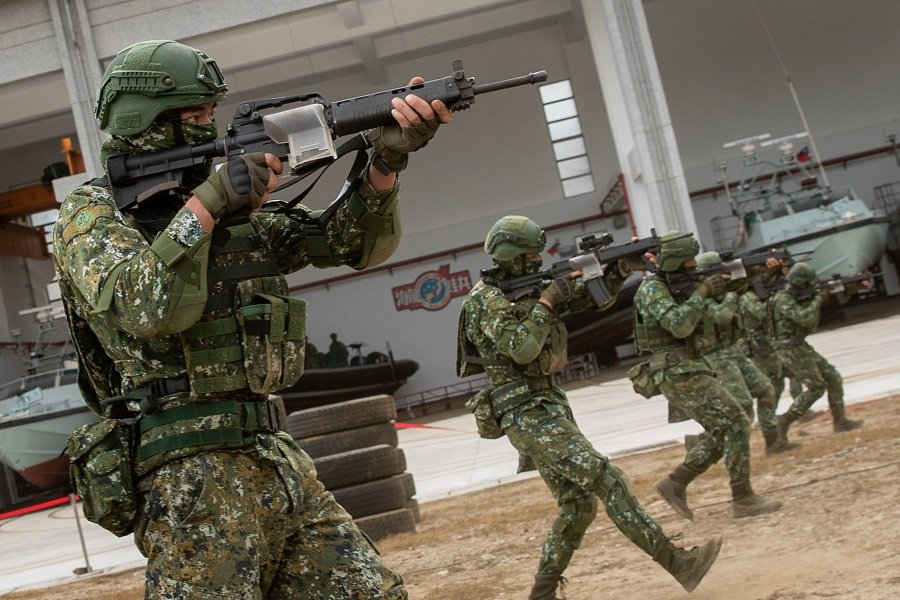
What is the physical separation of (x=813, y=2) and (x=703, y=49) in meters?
3.14

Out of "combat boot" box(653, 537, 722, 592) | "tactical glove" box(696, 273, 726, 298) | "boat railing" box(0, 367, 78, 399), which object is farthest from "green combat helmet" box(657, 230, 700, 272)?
"boat railing" box(0, 367, 78, 399)

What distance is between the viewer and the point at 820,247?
21469mm

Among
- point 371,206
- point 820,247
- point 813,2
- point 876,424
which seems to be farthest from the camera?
point 813,2

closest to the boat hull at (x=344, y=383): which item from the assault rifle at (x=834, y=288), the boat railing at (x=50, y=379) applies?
the boat railing at (x=50, y=379)

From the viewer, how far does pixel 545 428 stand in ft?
17.5

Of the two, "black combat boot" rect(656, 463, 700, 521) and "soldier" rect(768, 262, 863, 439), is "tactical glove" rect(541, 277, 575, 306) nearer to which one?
"black combat boot" rect(656, 463, 700, 521)

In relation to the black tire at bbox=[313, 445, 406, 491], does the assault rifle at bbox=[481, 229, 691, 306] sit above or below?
above

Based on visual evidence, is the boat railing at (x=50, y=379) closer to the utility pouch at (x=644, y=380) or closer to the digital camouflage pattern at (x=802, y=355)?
the digital camouflage pattern at (x=802, y=355)

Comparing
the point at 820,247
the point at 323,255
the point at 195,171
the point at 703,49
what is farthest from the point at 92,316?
the point at 703,49

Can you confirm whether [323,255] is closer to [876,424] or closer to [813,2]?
[876,424]

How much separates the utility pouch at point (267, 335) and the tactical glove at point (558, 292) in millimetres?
2999

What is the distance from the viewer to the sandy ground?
534 centimetres

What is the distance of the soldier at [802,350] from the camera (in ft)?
32.3

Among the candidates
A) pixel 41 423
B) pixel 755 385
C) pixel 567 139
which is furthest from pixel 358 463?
pixel 567 139
